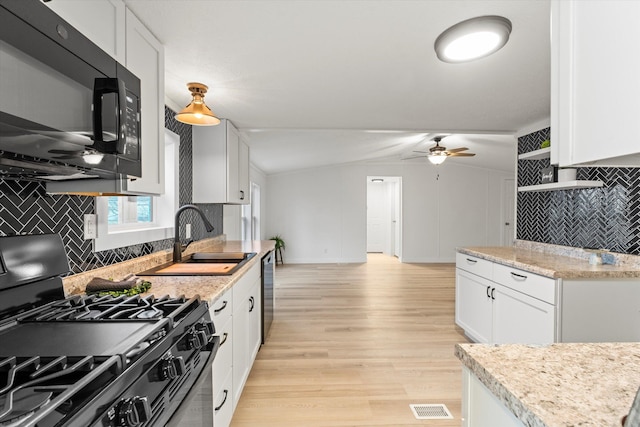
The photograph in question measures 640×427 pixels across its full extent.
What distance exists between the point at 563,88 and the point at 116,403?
3.77 feet

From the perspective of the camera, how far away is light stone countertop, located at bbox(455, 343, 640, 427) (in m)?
0.58

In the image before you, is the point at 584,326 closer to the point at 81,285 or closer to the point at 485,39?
the point at 485,39

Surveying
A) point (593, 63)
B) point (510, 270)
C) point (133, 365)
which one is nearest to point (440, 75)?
point (510, 270)

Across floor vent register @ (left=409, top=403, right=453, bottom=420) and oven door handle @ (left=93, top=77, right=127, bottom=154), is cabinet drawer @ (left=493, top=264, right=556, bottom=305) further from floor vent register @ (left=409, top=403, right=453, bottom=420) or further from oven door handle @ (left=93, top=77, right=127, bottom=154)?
oven door handle @ (left=93, top=77, right=127, bottom=154)

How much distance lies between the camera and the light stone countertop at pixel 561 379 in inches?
23.0

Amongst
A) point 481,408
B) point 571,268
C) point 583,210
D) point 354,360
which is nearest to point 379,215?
point 583,210

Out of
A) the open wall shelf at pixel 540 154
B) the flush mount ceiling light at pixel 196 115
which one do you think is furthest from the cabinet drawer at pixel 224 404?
the open wall shelf at pixel 540 154

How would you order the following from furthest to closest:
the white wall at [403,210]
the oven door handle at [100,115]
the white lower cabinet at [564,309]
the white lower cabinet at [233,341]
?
the white wall at [403,210]
the white lower cabinet at [564,309]
the white lower cabinet at [233,341]
the oven door handle at [100,115]

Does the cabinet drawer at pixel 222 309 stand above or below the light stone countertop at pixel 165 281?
below

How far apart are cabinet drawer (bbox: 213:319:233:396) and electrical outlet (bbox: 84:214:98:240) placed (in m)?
0.77

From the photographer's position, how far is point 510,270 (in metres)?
2.46

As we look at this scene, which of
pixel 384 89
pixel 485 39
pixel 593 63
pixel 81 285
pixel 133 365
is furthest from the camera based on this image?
pixel 384 89

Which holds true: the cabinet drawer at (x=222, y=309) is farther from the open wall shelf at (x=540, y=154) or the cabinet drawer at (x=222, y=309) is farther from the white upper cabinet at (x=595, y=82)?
the open wall shelf at (x=540, y=154)

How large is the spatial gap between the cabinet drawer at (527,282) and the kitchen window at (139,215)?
2.58 metres
